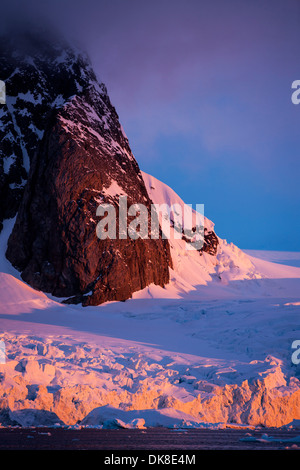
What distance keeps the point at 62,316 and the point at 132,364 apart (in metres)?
15.6

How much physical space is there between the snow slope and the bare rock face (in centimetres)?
162

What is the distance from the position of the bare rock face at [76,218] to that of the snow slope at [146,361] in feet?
5.32

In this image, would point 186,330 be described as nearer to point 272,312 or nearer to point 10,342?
point 272,312

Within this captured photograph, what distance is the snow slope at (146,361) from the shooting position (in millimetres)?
14820

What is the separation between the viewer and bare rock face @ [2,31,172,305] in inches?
1569

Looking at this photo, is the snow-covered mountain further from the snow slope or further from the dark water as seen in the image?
the dark water

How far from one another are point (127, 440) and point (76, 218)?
30036mm

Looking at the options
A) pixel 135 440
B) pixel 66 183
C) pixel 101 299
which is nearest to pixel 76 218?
pixel 66 183

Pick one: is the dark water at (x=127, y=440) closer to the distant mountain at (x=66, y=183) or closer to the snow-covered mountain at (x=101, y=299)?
the snow-covered mountain at (x=101, y=299)

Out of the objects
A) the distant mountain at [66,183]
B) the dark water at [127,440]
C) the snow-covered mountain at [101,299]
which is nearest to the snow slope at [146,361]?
the snow-covered mountain at [101,299]

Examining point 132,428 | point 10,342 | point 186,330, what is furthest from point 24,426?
point 186,330

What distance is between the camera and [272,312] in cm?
2991

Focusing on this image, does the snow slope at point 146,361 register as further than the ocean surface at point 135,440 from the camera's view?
Yes

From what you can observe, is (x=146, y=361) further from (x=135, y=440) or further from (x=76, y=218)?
(x=76, y=218)
